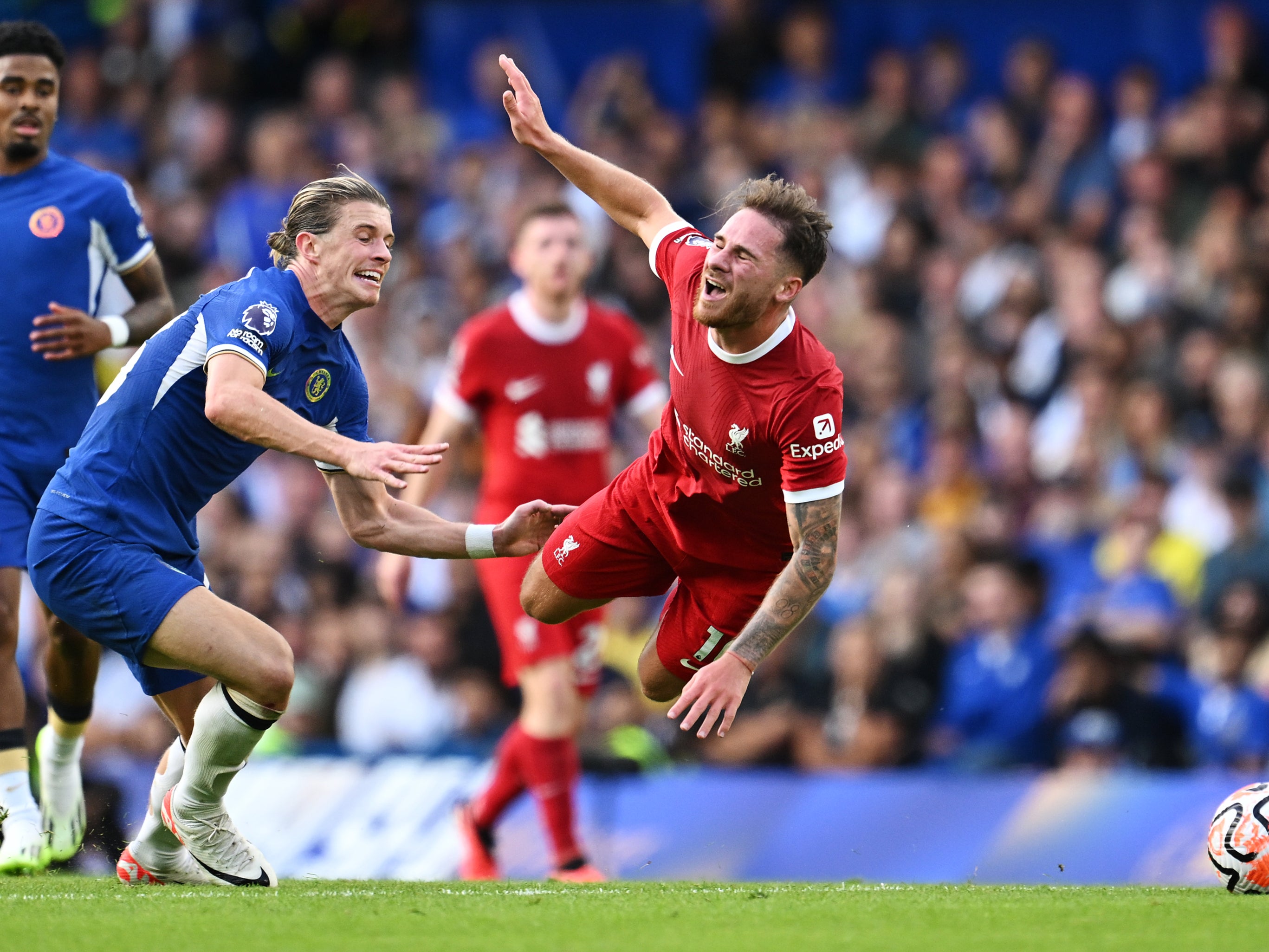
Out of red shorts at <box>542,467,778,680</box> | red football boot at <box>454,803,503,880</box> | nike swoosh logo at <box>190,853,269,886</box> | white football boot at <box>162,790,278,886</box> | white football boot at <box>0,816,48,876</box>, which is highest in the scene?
red shorts at <box>542,467,778,680</box>

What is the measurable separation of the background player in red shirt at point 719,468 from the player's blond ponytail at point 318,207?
0.73m

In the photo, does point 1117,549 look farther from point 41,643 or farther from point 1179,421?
point 41,643

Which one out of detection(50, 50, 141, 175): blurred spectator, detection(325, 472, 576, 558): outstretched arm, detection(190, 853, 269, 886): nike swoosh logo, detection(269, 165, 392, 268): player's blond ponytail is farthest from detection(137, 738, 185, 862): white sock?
detection(50, 50, 141, 175): blurred spectator

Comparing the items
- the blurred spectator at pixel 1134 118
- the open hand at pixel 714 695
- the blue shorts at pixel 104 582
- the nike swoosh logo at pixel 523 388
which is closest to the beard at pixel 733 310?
the open hand at pixel 714 695

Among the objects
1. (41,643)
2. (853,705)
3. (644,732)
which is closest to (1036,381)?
(853,705)

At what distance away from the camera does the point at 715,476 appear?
670 cm

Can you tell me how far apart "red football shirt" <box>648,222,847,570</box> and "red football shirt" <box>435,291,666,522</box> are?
2345 mm

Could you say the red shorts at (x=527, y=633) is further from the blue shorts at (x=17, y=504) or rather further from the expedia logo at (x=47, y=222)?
the expedia logo at (x=47, y=222)

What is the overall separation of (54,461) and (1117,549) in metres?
6.67

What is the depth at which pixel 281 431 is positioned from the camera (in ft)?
18.5

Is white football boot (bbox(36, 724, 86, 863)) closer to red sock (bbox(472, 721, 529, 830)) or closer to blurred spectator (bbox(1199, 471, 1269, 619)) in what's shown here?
red sock (bbox(472, 721, 529, 830))

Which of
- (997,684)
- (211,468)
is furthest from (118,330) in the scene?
(997,684)

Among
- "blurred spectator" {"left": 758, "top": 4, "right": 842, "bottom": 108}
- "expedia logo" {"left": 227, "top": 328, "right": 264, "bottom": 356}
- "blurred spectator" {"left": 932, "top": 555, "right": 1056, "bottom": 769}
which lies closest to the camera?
"expedia logo" {"left": 227, "top": 328, "right": 264, "bottom": 356}

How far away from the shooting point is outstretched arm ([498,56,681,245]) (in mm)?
6836
